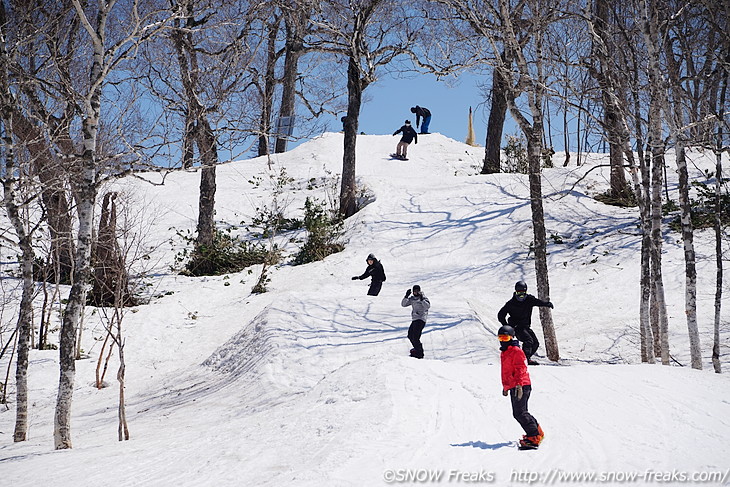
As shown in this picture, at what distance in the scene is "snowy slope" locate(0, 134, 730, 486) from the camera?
601cm

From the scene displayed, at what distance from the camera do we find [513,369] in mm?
6477

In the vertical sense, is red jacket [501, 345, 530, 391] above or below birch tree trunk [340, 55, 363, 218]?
below

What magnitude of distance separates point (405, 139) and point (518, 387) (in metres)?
23.1

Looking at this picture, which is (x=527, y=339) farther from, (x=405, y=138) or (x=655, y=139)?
(x=405, y=138)

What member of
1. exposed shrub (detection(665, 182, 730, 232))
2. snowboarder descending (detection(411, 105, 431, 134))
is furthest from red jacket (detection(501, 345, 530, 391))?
snowboarder descending (detection(411, 105, 431, 134))

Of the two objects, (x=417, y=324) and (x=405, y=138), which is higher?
(x=405, y=138)

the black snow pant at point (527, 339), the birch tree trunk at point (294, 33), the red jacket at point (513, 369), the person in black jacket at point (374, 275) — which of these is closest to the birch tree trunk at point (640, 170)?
the black snow pant at point (527, 339)

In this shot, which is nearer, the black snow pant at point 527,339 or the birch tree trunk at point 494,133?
the black snow pant at point 527,339

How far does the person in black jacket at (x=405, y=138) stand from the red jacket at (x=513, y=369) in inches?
888

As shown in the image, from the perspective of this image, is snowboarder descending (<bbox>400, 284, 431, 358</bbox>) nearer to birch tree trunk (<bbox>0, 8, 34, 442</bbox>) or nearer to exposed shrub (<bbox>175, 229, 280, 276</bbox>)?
birch tree trunk (<bbox>0, 8, 34, 442</bbox>)

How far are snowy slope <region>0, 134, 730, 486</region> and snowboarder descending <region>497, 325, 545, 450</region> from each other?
17 centimetres

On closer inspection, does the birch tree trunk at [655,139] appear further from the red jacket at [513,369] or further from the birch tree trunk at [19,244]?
the birch tree trunk at [19,244]

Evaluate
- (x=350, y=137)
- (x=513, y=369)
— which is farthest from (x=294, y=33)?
(x=513, y=369)

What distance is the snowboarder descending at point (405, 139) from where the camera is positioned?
2825 centimetres
